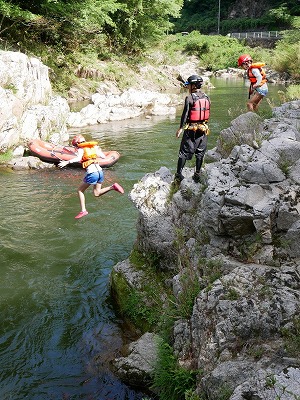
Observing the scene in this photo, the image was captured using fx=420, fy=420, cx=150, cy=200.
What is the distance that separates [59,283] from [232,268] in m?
4.23

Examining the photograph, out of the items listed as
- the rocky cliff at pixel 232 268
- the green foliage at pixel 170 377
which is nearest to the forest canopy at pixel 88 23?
the rocky cliff at pixel 232 268

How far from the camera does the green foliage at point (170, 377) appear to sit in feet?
14.4

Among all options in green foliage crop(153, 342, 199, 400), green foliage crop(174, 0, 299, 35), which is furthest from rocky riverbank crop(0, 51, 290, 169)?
green foliage crop(174, 0, 299, 35)

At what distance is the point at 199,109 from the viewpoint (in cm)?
699

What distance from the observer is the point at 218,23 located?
217ft

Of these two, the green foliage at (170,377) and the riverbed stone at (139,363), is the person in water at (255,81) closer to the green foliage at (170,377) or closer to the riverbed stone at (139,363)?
the riverbed stone at (139,363)

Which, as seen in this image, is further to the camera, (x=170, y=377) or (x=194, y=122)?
(x=194, y=122)

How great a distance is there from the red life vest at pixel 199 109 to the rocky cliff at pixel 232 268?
716mm

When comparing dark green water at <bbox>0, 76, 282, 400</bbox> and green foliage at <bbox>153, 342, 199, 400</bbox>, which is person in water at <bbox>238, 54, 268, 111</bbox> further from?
green foliage at <bbox>153, 342, 199, 400</bbox>

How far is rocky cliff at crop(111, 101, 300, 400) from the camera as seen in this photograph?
12.7 ft

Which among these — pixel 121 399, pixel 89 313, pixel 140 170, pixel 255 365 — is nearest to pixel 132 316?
pixel 89 313

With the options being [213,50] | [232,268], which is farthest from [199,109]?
[213,50]

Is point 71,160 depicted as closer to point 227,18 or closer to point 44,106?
point 44,106

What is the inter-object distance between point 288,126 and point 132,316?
3859 millimetres
